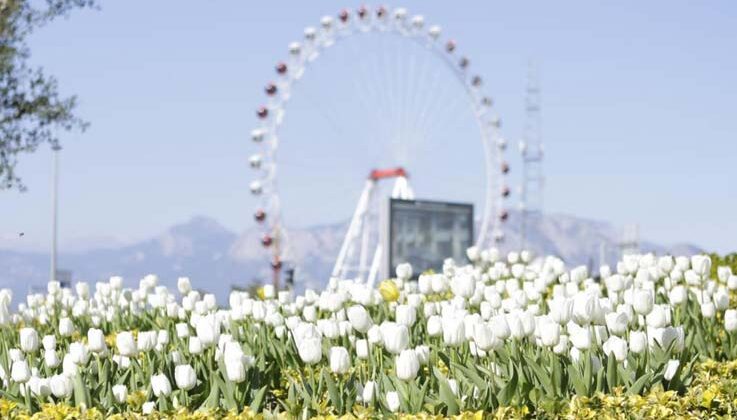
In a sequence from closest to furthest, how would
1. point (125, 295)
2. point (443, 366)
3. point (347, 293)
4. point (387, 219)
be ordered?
point (443, 366) → point (347, 293) → point (125, 295) → point (387, 219)

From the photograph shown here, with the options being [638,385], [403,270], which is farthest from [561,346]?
[403,270]

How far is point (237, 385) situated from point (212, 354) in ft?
1.90

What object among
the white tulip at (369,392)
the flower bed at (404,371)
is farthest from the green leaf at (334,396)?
the white tulip at (369,392)

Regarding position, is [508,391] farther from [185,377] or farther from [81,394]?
[81,394]

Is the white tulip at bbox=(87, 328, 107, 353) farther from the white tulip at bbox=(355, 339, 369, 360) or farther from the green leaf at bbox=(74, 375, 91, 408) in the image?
the white tulip at bbox=(355, 339, 369, 360)

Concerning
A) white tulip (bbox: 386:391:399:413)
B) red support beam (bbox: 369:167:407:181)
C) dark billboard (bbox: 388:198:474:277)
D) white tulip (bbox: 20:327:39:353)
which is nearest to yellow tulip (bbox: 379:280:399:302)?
white tulip (bbox: 20:327:39:353)

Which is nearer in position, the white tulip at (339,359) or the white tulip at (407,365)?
the white tulip at (407,365)

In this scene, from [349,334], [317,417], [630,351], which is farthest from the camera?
[349,334]

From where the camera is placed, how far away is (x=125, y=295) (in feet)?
31.7

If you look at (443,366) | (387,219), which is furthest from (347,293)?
(387,219)

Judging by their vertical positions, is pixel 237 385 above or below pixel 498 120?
below

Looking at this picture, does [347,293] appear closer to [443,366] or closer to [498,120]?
[443,366]

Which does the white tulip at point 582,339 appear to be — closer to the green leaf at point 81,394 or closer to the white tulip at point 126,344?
the white tulip at point 126,344

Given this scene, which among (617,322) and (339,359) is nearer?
(339,359)
